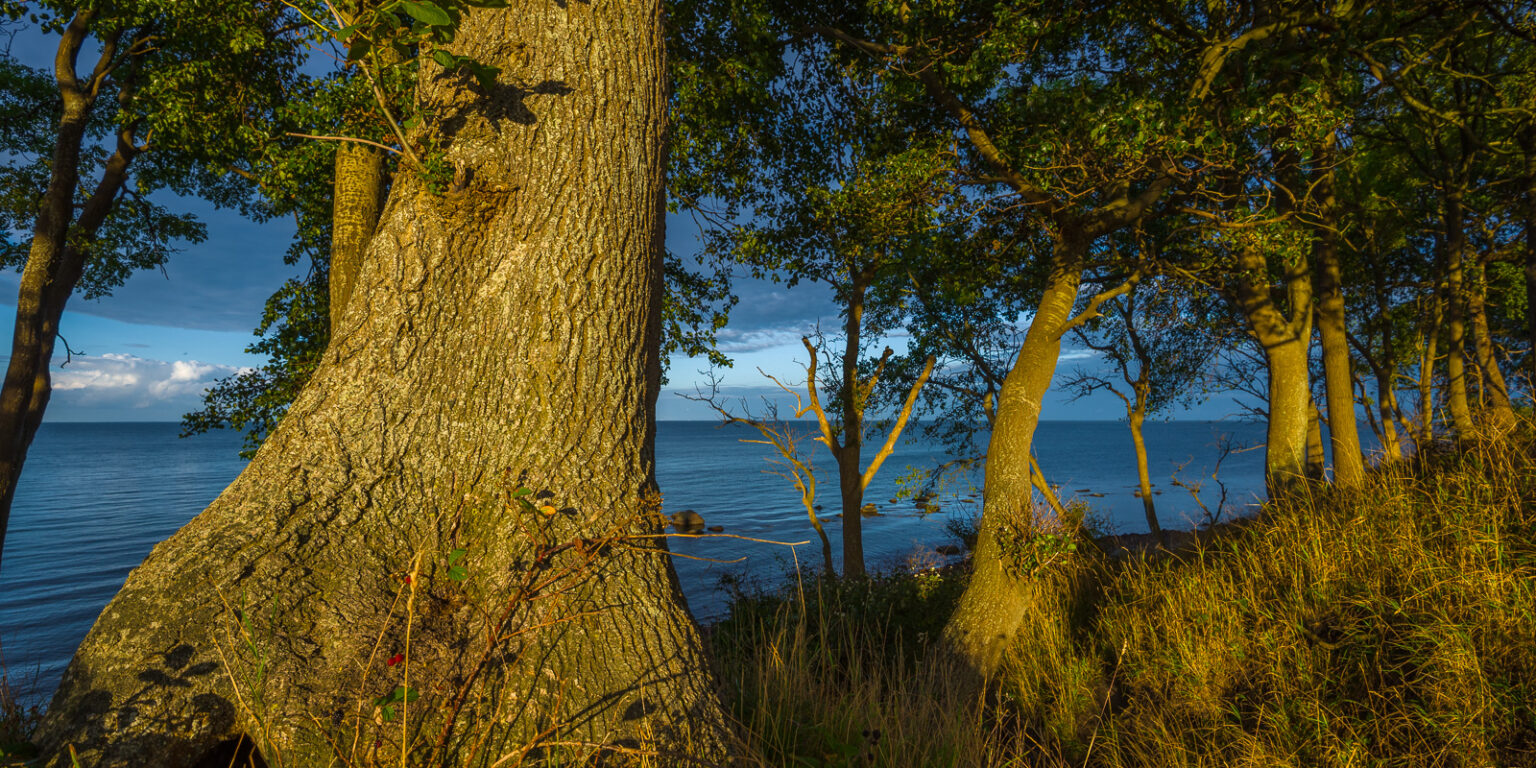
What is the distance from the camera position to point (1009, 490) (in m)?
6.75

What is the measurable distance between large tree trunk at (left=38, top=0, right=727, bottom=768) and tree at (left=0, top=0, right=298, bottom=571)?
449 cm

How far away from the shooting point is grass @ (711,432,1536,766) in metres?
2.82

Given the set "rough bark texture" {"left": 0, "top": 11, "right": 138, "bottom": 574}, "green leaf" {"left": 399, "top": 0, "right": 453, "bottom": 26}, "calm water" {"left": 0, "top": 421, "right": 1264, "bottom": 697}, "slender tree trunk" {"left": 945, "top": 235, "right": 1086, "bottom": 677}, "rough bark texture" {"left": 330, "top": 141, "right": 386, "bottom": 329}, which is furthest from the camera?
"calm water" {"left": 0, "top": 421, "right": 1264, "bottom": 697}

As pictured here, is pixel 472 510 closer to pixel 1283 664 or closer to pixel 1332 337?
pixel 1283 664

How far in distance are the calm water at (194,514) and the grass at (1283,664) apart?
3796mm

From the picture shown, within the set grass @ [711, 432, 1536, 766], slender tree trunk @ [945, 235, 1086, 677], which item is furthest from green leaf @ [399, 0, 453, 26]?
slender tree trunk @ [945, 235, 1086, 677]

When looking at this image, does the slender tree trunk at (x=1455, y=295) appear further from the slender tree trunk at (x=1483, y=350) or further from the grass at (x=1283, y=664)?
the grass at (x=1283, y=664)

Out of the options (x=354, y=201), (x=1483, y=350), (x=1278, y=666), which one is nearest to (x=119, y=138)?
(x=354, y=201)

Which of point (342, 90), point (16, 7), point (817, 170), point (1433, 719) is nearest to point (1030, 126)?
point (817, 170)

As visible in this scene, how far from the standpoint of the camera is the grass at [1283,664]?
282 cm

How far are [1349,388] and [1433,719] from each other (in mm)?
7236

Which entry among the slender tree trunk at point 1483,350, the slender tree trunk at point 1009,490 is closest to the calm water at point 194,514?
the slender tree trunk at point 1009,490

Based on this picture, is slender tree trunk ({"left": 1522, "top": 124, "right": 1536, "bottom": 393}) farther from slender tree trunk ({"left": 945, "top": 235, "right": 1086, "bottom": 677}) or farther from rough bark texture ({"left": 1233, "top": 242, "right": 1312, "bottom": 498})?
slender tree trunk ({"left": 945, "top": 235, "right": 1086, "bottom": 677})

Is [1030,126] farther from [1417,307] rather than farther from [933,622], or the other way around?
[1417,307]
